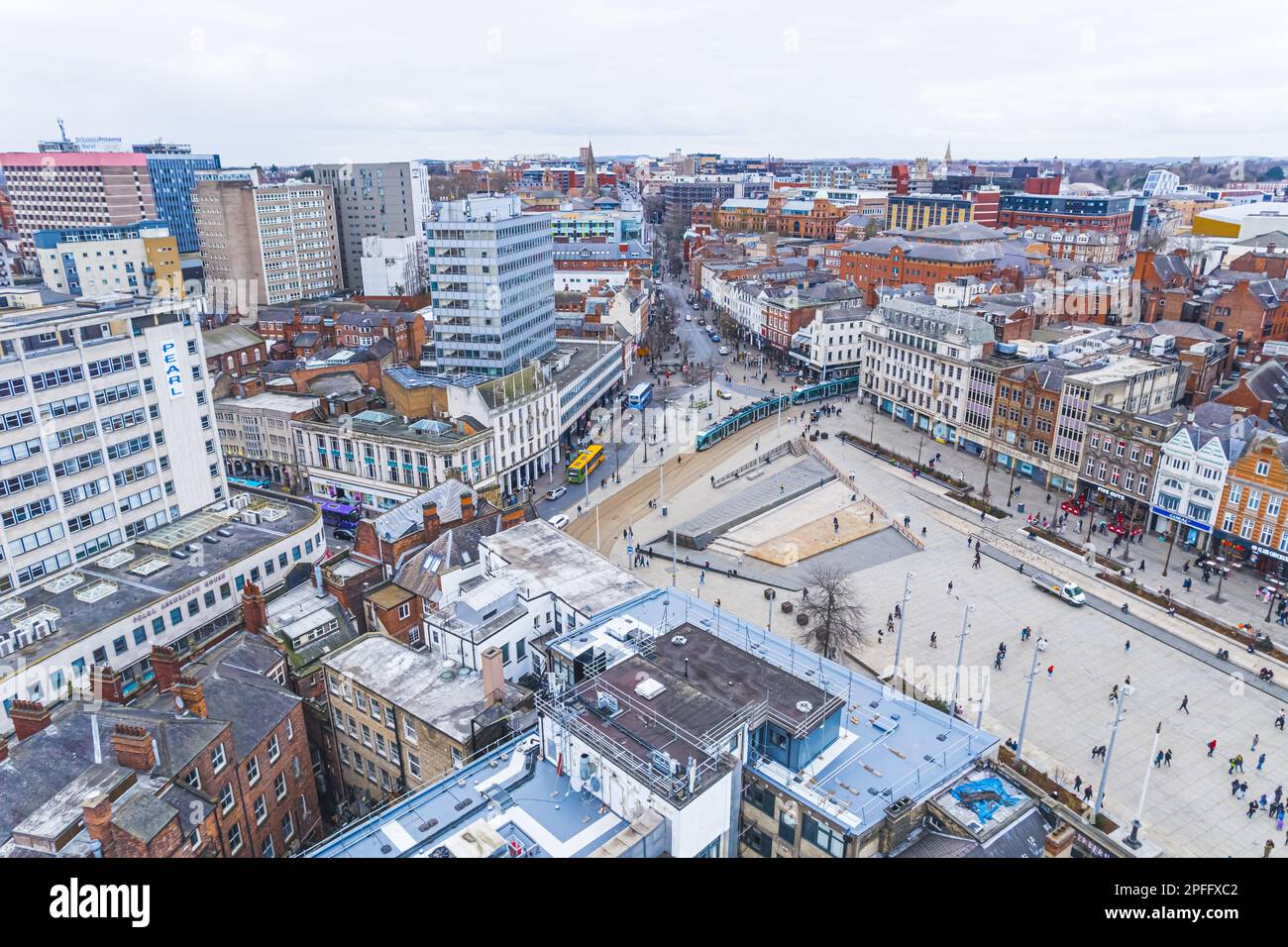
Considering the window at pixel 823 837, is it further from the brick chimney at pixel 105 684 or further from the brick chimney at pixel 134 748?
the brick chimney at pixel 105 684

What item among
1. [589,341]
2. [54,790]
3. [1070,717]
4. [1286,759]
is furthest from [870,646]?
[589,341]

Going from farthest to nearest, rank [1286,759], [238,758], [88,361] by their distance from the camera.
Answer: [88,361] → [1286,759] → [238,758]

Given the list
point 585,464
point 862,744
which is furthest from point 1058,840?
point 585,464

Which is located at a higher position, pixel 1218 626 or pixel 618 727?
pixel 618 727

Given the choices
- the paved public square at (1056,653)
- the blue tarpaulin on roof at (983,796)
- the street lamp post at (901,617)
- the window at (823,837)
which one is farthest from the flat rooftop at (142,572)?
the blue tarpaulin on roof at (983,796)

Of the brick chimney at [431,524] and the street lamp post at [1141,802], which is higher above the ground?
the brick chimney at [431,524]
